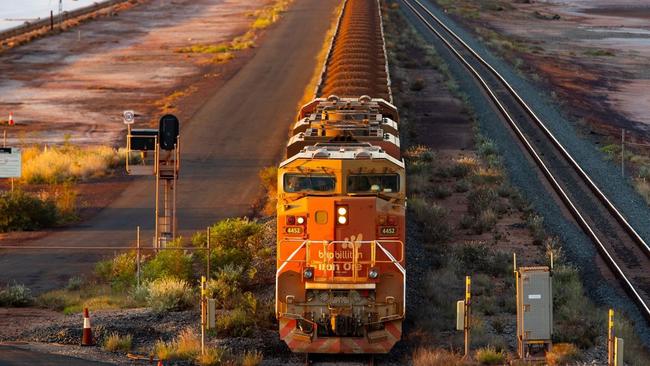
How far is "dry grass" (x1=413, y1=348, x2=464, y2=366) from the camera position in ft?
65.4

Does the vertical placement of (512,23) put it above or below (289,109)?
above

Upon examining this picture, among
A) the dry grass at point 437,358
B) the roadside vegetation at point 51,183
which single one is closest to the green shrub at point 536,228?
the dry grass at point 437,358

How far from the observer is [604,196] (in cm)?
3747

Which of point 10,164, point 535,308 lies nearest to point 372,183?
point 535,308

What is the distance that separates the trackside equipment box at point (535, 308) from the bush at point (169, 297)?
6.99 m

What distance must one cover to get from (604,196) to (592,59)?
1966 inches

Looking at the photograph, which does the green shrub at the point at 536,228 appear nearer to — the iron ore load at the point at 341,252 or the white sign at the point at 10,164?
the iron ore load at the point at 341,252

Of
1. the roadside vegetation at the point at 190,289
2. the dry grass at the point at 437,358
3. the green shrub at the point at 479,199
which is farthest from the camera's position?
the green shrub at the point at 479,199

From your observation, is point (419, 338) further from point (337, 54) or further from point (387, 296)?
point (337, 54)

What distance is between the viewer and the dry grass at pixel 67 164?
4338 cm

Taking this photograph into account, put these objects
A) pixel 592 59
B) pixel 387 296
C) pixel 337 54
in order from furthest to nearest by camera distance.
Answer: pixel 592 59, pixel 337 54, pixel 387 296

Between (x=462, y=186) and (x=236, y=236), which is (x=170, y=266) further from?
(x=462, y=186)

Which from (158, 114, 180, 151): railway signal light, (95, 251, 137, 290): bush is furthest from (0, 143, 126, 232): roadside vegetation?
(158, 114, 180, 151): railway signal light

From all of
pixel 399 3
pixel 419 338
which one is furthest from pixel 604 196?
pixel 399 3
